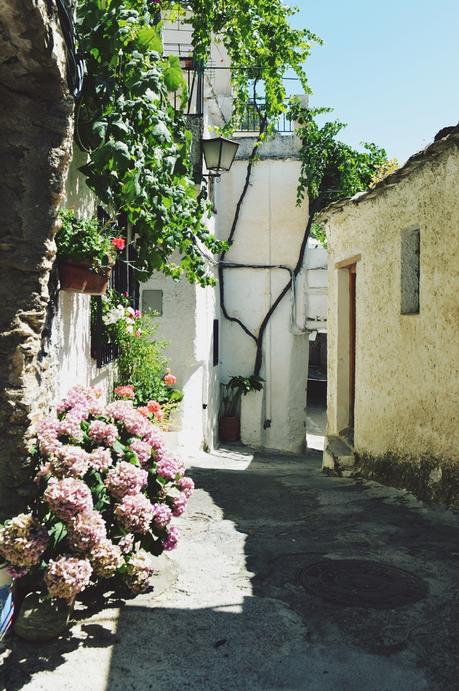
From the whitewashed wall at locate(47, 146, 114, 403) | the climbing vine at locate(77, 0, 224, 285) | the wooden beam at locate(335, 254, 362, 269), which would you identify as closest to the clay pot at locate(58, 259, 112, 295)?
the whitewashed wall at locate(47, 146, 114, 403)

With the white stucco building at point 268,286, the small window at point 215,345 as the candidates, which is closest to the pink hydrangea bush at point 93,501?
the small window at point 215,345

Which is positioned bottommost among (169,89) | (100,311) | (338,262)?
(100,311)

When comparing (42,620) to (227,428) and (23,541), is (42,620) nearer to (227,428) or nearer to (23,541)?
(23,541)

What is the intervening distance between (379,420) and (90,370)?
322 centimetres

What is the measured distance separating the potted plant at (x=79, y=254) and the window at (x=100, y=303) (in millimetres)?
1403

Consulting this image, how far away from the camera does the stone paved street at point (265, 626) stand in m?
2.98

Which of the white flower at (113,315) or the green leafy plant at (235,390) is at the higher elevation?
the white flower at (113,315)

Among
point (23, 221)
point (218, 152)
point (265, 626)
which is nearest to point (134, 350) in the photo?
point (218, 152)

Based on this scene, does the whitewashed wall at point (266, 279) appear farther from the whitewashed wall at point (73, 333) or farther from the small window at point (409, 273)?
the whitewashed wall at point (73, 333)

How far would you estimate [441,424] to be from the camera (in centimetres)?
572

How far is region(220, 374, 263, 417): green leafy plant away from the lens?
12.5 metres

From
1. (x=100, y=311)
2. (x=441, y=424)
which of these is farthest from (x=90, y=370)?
(x=441, y=424)

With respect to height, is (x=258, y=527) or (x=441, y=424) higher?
(x=441, y=424)

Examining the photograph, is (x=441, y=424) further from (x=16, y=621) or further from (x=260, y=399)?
(x=260, y=399)
